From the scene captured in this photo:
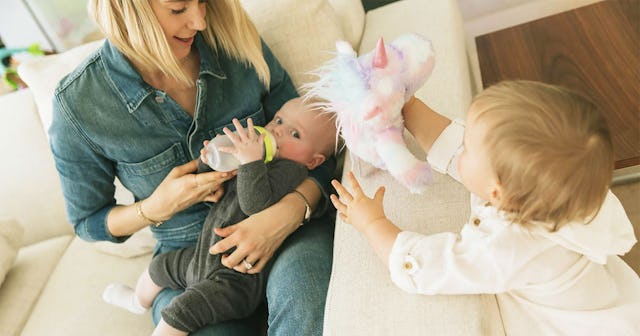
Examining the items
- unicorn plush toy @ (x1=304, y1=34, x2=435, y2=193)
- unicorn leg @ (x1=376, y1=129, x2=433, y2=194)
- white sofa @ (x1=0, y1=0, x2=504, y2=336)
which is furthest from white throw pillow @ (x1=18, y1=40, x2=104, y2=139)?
unicorn leg @ (x1=376, y1=129, x2=433, y2=194)

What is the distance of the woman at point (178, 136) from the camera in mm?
990

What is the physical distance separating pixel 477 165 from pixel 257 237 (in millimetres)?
554

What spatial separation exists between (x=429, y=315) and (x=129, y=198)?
1140 millimetres

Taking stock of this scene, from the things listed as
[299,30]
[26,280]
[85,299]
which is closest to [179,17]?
[299,30]

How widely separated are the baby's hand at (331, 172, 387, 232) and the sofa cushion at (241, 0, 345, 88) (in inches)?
21.0

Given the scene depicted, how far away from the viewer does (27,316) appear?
147 centimetres

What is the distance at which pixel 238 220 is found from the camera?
1.18 metres

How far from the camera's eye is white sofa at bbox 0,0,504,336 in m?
0.82

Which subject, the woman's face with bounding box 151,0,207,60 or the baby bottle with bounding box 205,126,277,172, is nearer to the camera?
the woman's face with bounding box 151,0,207,60

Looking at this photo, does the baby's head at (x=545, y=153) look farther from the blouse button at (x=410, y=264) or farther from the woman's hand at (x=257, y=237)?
the woman's hand at (x=257, y=237)

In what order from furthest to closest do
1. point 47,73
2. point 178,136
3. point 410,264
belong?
point 47,73 < point 178,136 < point 410,264

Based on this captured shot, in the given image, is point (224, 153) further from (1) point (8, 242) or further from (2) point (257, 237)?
(1) point (8, 242)

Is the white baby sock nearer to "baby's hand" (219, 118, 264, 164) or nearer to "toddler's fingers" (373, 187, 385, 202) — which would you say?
"baby's hand" (219, 118, 264, 164)

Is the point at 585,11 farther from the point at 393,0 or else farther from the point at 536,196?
the point at 536,196
